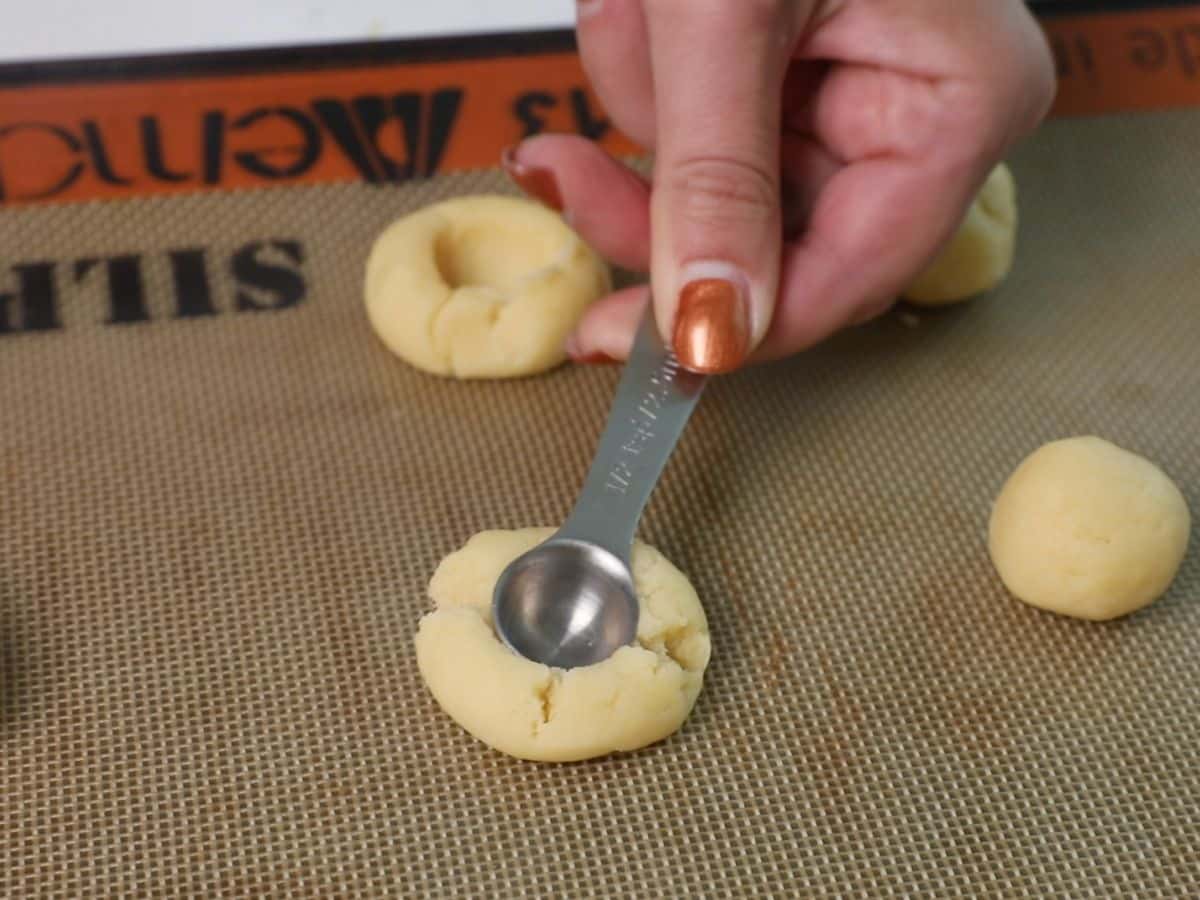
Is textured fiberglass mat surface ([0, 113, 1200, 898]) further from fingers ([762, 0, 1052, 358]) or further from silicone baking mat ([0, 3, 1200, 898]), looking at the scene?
fingers ([762, 0, 1052, 358])

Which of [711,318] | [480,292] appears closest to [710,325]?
[711,318]

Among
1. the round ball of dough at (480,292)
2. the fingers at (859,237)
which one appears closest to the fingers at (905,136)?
the fingers at (859,237)

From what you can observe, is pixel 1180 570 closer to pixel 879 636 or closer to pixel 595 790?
pixel 879 636

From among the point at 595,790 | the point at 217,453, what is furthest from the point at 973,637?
the point at 217,453

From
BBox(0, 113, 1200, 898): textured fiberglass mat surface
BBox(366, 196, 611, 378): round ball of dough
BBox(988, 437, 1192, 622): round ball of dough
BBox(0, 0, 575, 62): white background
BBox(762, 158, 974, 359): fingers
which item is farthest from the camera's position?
BBox(0, 0, 575, 62): white background

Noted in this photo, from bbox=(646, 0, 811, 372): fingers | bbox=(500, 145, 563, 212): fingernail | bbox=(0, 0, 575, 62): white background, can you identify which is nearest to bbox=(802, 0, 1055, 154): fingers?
bbox=(646, 0, 811, 372): fingers

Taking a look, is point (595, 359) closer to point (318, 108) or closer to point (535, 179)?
point (535, 179)
